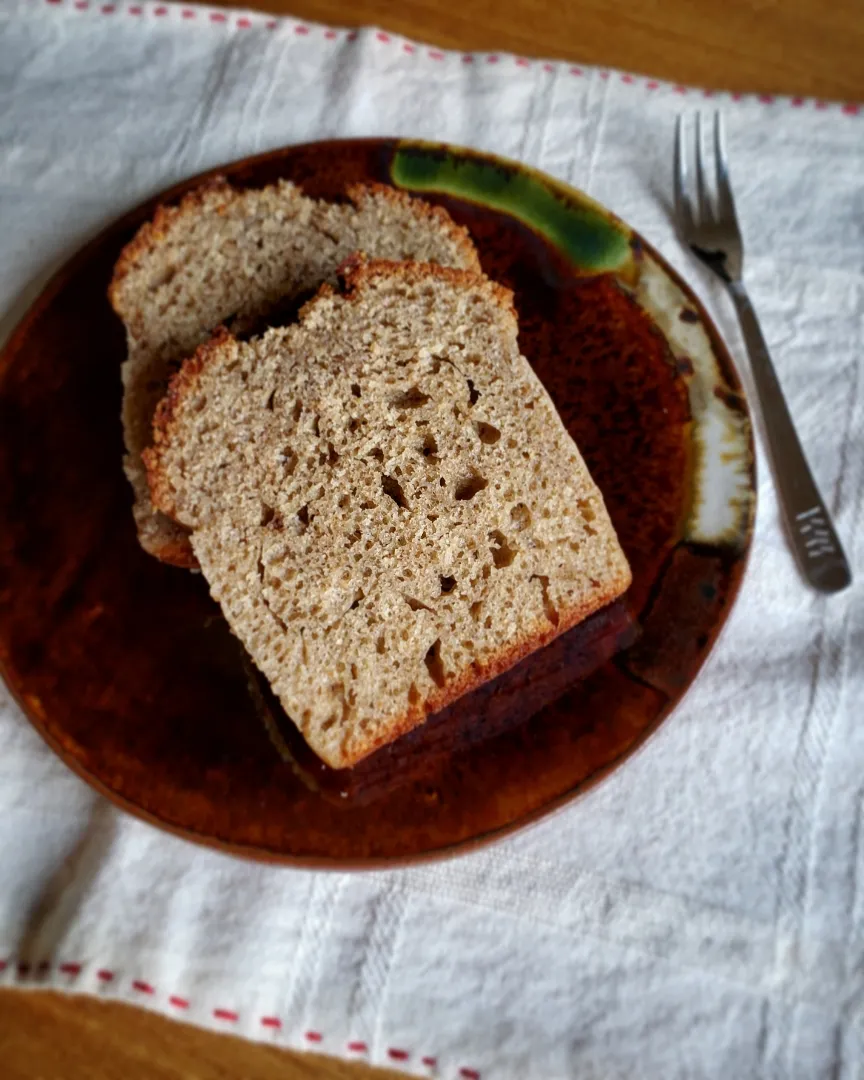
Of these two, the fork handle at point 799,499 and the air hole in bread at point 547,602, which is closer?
the air hole in bread at point 547,602

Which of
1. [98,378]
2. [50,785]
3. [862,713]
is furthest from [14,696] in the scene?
[862,713]

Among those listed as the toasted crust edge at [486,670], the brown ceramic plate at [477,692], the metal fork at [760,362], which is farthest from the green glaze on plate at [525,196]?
the toasted crust edge at [486,670]

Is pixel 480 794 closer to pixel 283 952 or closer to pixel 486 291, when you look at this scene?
pixel 283 952

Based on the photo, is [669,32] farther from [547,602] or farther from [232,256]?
[547,602]

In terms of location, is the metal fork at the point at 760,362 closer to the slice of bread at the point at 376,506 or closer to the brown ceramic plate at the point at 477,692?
the brown ceramic plate at the point at 477,692

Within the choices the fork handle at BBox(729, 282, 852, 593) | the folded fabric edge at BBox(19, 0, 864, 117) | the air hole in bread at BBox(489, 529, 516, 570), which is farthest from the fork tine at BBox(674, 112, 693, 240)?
the air hole in bread at BBox(489, 529, 516, 570)
